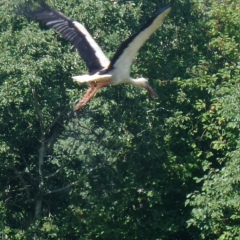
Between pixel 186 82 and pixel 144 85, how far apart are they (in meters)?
4.78

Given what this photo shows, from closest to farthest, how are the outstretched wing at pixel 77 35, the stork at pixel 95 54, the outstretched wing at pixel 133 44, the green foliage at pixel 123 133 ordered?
the outstretched wing at pixel 133 44 < the stork at pixel 95 54 < the outstretched wing at pixel 77 35 < the green foliage at pixel 123 133

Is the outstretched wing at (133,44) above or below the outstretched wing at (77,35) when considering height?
below

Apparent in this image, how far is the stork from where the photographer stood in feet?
41.4

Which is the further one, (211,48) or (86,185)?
(211,48)

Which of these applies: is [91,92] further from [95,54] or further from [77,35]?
[77,35]

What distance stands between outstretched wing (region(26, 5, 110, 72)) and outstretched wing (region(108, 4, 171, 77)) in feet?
1.03

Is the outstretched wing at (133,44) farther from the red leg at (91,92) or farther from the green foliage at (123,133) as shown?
the green foliage at (123,133)

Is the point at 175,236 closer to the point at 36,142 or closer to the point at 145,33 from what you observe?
the point at 36,142

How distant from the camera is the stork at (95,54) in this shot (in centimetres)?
1263

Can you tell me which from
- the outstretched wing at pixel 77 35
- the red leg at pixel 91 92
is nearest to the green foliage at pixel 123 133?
the outstretched wing at pixel 77 35

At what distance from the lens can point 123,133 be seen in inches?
689

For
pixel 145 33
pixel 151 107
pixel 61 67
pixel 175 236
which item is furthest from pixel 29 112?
pixel 145 33

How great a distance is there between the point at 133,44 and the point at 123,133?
16.4 feet

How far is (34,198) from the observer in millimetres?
18219
